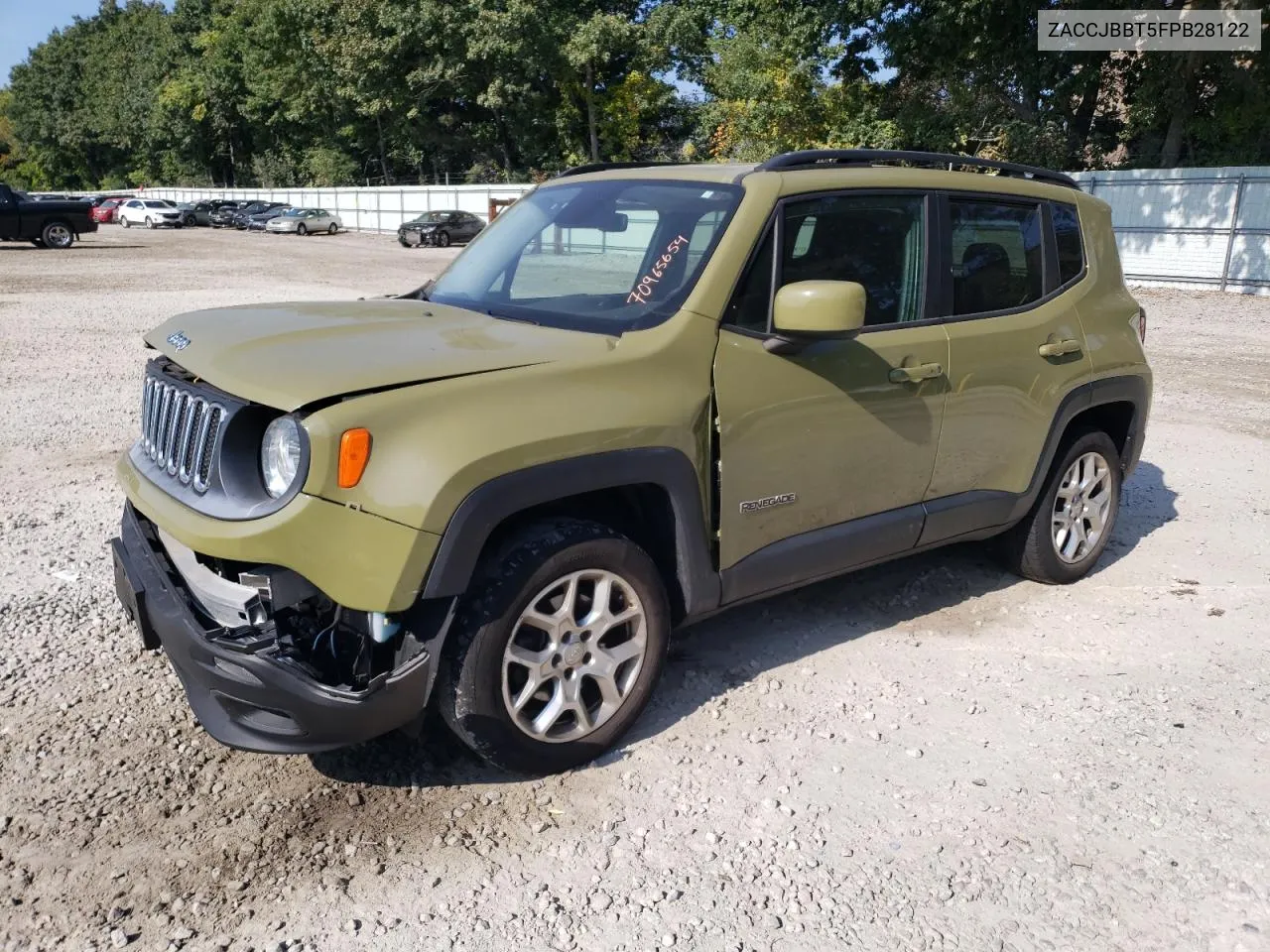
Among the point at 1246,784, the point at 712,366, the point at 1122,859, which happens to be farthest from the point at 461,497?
the point at 1246,784

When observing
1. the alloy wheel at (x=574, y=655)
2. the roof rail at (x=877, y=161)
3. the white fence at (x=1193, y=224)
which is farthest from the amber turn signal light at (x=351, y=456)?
the white fence at (x=1193, y=224)

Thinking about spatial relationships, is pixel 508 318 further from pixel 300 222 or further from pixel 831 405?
pixel 300 222

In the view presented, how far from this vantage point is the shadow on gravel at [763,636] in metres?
3.37

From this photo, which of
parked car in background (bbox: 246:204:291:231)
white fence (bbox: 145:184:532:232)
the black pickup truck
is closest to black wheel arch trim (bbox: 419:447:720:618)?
the black pickup truck

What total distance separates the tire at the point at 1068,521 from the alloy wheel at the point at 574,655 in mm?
2370

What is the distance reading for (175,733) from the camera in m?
3.49

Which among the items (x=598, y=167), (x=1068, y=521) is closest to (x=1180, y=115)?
(x=1068, y=521)

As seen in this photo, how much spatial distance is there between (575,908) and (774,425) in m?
1.64

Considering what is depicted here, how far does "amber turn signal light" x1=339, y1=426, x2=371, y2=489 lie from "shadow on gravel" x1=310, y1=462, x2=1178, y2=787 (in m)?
1.11

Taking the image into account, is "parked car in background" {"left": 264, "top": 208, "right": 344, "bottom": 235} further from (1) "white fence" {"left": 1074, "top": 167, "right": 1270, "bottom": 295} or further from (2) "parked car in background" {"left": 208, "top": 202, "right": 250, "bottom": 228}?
(1) "white fence" {"left": 1074, "top": 167, "right": 1270, "bottom": 295}

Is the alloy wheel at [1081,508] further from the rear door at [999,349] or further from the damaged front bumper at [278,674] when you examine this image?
the damaged front bumper at [278,674]

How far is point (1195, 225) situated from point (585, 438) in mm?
21644

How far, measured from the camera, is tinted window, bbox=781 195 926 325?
367cm

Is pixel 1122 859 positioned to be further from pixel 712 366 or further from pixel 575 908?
pixel 712 366
